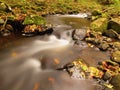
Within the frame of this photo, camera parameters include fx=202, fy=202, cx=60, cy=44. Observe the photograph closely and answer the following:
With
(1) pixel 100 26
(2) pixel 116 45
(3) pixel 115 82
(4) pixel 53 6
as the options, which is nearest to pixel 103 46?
(2) pixel 116 45

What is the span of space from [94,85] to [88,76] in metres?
0.48

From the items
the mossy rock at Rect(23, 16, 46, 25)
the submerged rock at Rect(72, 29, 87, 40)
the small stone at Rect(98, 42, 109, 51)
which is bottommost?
the small stone at Rect(98, 42, 109, 51)

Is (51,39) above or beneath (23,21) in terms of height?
beneath

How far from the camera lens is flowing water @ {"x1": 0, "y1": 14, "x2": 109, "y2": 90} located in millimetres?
6176

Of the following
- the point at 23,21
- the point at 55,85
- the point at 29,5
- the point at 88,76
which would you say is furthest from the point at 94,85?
the point at 29,5

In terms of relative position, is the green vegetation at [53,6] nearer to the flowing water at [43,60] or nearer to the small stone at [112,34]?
the flowing water at [43,60]

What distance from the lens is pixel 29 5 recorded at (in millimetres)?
13156

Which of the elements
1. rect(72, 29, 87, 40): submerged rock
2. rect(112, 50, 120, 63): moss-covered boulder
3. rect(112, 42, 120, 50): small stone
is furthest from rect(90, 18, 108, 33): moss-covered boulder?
rect(112, 50, 120, 63): moss-covered boulder

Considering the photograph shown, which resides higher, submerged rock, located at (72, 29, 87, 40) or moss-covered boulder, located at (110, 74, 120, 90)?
submerged rock, located at (72, 29, 87, 40)

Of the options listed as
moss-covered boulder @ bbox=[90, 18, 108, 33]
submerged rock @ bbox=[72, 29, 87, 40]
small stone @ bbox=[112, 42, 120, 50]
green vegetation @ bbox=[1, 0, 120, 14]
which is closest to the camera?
small stone @ bbox=[112, 42, 120, 50]

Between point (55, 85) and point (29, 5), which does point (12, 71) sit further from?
point (29, 5)

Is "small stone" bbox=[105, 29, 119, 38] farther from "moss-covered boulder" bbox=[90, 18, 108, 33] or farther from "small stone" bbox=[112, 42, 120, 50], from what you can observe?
"small stone" bbox=[112, 42, 120, 50]

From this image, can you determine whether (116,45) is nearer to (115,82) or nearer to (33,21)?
(115,82)

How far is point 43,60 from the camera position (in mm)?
7527
